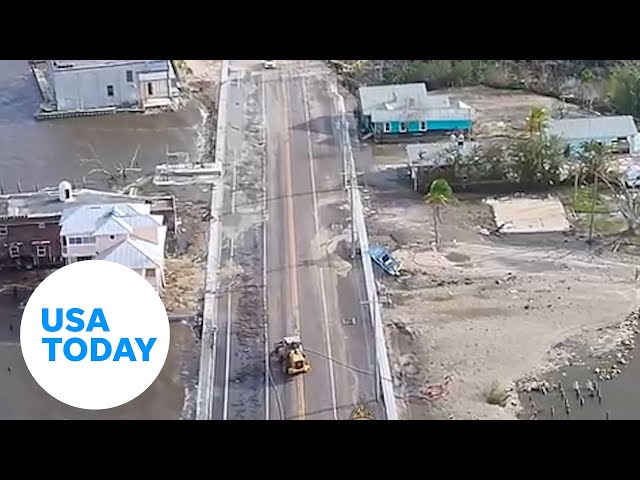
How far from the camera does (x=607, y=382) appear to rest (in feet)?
11.3

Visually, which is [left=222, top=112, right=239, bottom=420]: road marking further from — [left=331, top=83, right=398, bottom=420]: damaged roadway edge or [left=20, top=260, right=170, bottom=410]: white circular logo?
[left=20, top=260, right=170, bottom=410]: white circular logo

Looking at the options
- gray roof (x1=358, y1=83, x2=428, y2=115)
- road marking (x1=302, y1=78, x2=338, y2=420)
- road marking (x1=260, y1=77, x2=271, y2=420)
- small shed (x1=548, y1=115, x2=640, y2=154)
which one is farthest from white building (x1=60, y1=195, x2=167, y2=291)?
small shed (x1=548, y1=115, x2=640, y2=154)

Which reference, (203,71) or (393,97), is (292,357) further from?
(203,71)

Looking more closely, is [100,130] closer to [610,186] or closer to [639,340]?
[610,186]

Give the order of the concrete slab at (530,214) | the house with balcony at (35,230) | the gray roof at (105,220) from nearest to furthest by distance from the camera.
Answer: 1. the gray roof at (105,220)
2. the house with balcony at (35,230)
3. the concrete slab at (530,214)

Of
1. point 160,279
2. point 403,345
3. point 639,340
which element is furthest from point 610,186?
point 160,279

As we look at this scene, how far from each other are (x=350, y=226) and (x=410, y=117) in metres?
0.99

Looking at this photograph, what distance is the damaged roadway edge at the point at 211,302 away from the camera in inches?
133

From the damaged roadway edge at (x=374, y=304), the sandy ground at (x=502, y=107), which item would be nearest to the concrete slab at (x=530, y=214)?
the damaged roadway edge at (x=374, y=304)

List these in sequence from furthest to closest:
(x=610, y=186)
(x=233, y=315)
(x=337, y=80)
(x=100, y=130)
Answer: (x=337, y=80), (x=100, y=130), (x=610, y=186), (x=233, y=315)

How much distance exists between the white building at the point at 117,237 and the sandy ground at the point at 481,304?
77 cm

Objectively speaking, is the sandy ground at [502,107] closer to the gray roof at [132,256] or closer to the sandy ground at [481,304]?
the sandy ground at [481,304]

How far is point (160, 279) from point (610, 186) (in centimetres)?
188

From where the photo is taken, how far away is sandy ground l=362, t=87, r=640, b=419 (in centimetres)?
343
